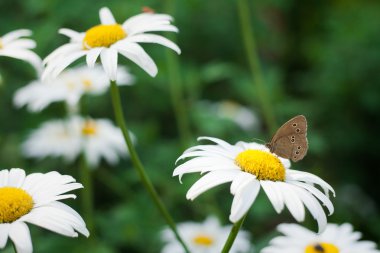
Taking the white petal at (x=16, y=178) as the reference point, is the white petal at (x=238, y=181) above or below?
above

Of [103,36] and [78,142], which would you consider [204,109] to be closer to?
[78,142]

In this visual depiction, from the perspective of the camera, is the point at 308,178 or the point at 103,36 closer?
the point at 308,178

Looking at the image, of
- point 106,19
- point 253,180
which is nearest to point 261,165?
point 253,180

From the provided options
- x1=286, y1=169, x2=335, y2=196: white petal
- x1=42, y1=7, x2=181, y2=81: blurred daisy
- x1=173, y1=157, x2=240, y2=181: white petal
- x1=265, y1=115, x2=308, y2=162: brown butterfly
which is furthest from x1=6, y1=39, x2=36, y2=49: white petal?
x1=286, y1=169, x2=335, y2=196: white petal

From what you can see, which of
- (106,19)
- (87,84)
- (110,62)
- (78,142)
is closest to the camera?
(110,62)

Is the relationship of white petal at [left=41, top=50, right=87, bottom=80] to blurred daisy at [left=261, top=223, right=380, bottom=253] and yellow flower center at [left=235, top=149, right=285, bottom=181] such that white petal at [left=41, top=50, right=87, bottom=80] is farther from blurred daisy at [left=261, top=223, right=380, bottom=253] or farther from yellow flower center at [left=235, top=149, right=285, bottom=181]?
blurred daisy at [left=261, top=223, right=380, bottom=253]

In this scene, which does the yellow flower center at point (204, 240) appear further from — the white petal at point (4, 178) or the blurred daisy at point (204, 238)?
the white petal at point (4, 178)

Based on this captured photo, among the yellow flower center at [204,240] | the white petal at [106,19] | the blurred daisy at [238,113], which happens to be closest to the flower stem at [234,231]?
the white petal at [106,19]
